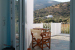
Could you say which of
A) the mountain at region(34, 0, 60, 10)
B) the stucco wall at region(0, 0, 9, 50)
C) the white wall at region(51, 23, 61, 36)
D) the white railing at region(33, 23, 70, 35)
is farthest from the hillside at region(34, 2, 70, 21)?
the stucco wall at region(0, 0, 9, 50)

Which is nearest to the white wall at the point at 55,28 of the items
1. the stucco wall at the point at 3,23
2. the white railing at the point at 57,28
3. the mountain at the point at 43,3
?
the white railing at the point at 57,28

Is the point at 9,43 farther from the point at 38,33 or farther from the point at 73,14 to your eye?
the point at 38,33

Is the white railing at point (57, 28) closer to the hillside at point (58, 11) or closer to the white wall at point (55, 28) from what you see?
the white wall at point (55, 28)

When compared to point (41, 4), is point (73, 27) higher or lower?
lower

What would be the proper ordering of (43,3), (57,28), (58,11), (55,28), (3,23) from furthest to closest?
1. (58,11)
2. (43,3)
3. (57,28)
4. (55,28)
5. (3,23)

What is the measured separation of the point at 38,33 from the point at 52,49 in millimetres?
781

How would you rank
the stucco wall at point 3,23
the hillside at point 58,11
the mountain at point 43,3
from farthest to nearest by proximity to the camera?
the hillside at point 58,11, the mountain at point 43,3, the stucco wall at point 3,23

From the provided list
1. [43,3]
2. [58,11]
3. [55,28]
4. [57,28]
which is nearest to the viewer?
[55,28]

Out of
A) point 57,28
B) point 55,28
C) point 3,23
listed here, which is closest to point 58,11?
point 57,28

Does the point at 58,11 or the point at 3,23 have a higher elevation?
the point at 58,11

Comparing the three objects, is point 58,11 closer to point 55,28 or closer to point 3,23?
point 55,28

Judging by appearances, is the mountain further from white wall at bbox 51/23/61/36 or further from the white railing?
white wall at bbox 51/23/61/36

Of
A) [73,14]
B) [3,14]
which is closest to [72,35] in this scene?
[73,14]

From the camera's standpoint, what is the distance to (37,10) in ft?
37.8
